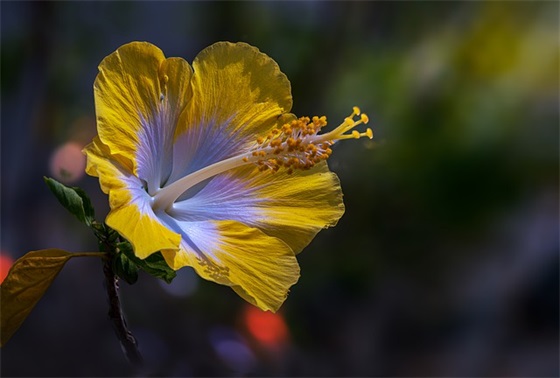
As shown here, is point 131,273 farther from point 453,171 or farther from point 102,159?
point 453,171

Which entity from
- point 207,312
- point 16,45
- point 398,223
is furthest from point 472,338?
point 16,45

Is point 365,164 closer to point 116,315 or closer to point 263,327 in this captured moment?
point 263,327

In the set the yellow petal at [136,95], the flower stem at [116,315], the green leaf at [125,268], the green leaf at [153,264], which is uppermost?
the yellow petal at [136,95]

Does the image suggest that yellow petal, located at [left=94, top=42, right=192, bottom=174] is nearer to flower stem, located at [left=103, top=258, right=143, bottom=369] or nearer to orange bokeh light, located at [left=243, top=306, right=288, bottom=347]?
flower stem, located at [left=103, top=258, right=143, bottom=369]

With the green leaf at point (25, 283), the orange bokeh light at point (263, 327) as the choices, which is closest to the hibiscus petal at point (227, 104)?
the green leaf at point (25, 283)

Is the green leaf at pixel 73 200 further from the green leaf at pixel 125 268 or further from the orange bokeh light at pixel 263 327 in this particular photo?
the orange bokeh light at pixel 263 327

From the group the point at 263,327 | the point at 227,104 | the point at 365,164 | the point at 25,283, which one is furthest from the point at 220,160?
the point at 365,164
